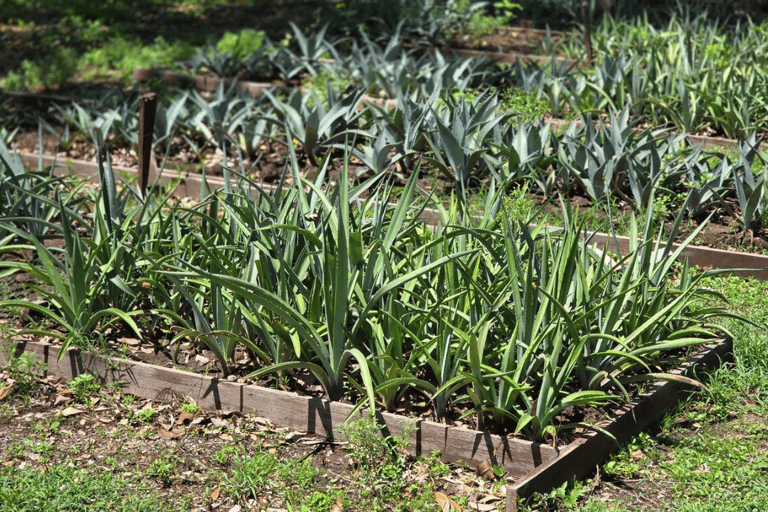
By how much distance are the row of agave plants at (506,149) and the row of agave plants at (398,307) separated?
106cm

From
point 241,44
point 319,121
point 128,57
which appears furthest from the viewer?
point 128,57

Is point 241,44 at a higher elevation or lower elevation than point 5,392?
higher

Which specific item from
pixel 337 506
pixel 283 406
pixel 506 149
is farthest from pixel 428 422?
pixel 506 149

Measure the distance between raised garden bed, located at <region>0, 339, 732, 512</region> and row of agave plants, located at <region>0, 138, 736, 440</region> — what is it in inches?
3.9

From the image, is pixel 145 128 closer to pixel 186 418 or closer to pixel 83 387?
pixel 83 387

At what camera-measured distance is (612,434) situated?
3594mm

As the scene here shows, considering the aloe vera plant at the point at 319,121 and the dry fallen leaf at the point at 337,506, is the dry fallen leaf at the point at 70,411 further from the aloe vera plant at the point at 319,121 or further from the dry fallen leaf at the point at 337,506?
the aloe vera plant at the point at 319,121

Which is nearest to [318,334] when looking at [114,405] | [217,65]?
[114,405]

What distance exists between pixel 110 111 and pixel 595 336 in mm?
5645

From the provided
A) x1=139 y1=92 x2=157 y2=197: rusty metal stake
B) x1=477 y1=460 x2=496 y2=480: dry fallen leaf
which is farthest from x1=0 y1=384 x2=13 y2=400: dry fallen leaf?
x1=477 y1=460 x2=496 y2=480: dry fallen leaf

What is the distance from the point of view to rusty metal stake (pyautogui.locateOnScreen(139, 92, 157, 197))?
4.95 m

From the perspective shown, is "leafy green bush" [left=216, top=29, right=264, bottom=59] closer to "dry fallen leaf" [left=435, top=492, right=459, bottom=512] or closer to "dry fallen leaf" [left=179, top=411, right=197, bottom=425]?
"dry fallen leaf" [left=179, top=411, right=197, bottom=425]

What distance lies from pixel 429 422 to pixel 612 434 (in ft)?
2.36

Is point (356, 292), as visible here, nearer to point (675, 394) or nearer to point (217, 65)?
point (675, 394)
